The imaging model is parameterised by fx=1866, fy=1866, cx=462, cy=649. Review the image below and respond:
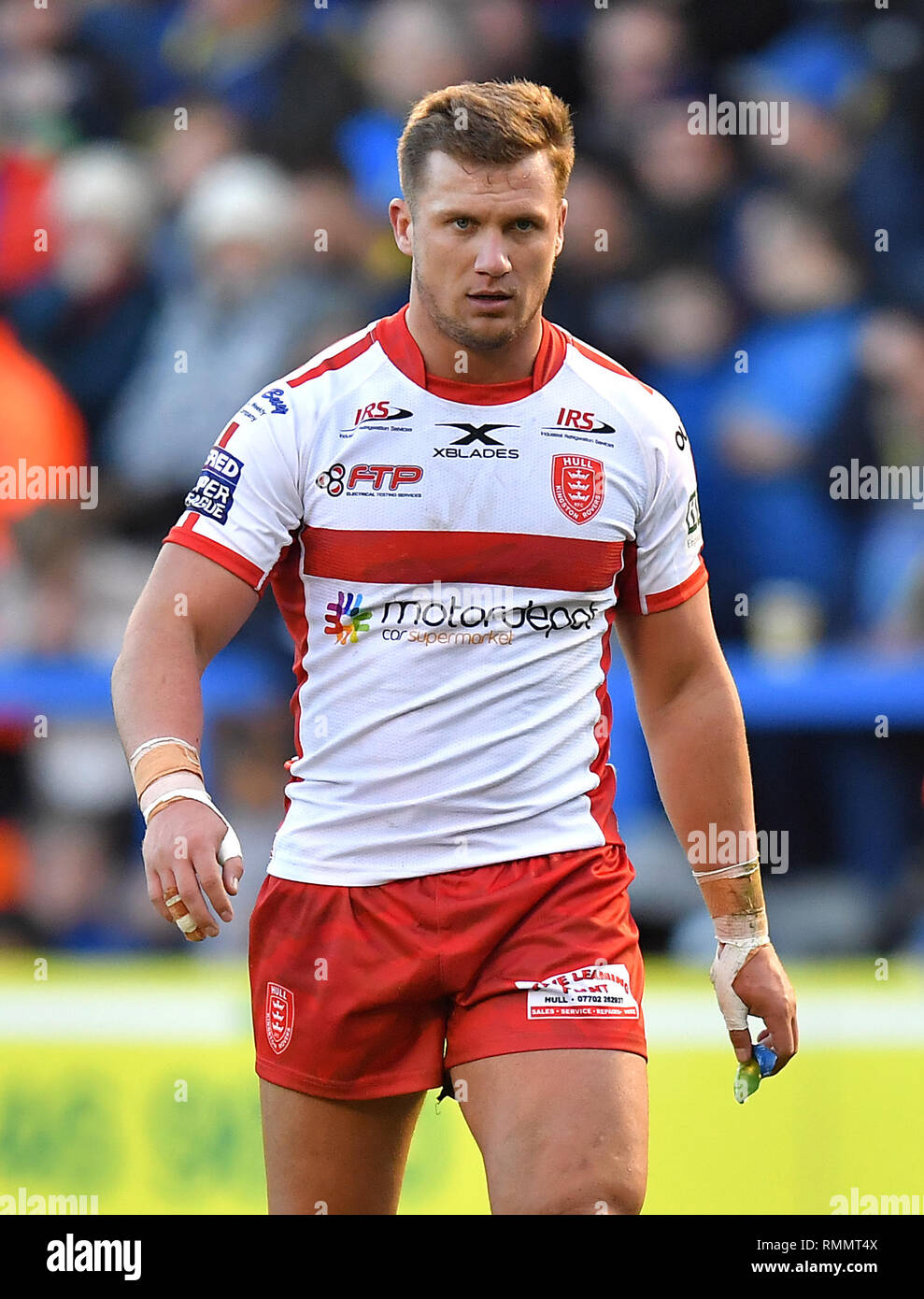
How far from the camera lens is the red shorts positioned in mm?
3316

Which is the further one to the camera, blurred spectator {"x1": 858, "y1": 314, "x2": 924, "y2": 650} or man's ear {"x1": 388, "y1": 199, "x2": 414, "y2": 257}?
blurred spectator {"x1": 858, "y1": 314, "x2": 924, "y2": 650}

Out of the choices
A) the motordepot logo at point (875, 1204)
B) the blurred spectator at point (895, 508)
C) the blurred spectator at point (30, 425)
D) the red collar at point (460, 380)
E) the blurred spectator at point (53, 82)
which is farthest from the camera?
the blurred spectator at point (53, 82)

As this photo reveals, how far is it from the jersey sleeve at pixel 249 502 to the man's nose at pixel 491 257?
452 millimetres

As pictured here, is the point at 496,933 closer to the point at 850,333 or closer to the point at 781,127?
the point at 850,333

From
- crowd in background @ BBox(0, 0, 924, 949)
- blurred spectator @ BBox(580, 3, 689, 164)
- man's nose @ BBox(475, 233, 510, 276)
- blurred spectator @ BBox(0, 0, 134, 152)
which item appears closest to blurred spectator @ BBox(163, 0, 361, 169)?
crowd in background @ BBox(0, 0, 924, 949)

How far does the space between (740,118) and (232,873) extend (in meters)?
5.19

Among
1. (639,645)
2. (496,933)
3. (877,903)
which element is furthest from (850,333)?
(496,933)

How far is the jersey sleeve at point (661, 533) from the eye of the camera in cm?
358

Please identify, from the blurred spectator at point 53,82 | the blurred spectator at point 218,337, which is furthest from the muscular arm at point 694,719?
the blurred spectator at point 53,82

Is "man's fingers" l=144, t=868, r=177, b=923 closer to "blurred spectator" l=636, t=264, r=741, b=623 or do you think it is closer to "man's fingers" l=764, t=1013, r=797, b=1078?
"man's fingers" l=764, t=1013, r=797, b=1078

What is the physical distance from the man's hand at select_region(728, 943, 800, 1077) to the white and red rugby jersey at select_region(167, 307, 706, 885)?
1.42 feet

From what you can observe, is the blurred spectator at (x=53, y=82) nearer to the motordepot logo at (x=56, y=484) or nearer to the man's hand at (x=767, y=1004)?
the motordepot logo at (x=56, y=484)

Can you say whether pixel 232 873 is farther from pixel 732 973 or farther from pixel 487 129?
pixel 487 129

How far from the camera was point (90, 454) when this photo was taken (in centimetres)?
704
